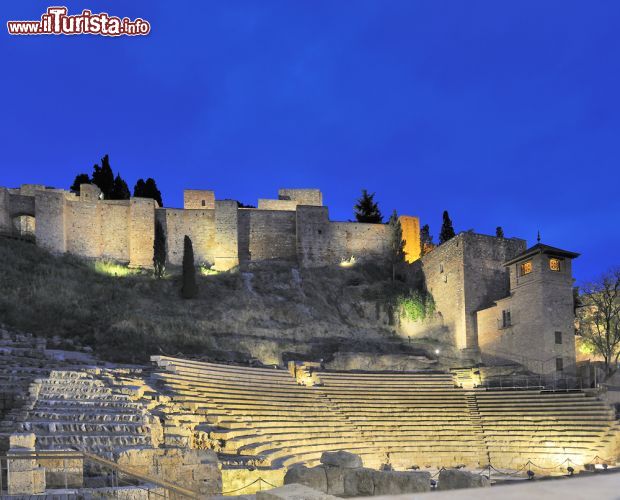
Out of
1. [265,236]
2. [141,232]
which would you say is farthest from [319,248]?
[141,232]

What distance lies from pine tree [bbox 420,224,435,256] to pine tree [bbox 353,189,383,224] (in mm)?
4440

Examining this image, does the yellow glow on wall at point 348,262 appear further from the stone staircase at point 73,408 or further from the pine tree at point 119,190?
the stone staircase at point 73,408

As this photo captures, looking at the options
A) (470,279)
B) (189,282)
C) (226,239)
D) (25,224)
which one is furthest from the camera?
(226,239)

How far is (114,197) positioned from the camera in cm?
5269

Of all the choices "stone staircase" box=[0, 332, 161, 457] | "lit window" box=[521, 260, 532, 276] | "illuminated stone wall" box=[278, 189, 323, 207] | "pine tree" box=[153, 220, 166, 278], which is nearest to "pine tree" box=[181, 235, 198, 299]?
"pine tree" box=[153, 220, 166, 278]

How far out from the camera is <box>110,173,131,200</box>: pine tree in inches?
2074

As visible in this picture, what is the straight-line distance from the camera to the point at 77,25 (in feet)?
85.3

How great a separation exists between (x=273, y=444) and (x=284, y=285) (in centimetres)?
2688

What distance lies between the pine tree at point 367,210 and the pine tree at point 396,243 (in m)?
6.51

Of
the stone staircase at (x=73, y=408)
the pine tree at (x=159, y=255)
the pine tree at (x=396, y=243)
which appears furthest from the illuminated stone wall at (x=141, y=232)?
the stone staircase at (x=73, y=408)

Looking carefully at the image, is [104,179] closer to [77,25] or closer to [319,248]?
[319,248]

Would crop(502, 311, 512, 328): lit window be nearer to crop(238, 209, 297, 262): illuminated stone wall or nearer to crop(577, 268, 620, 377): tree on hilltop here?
crop(577, 268, 620, 377): tree on hilltop

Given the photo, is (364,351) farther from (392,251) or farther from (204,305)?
(392,251)

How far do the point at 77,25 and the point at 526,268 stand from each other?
24.8 meters
